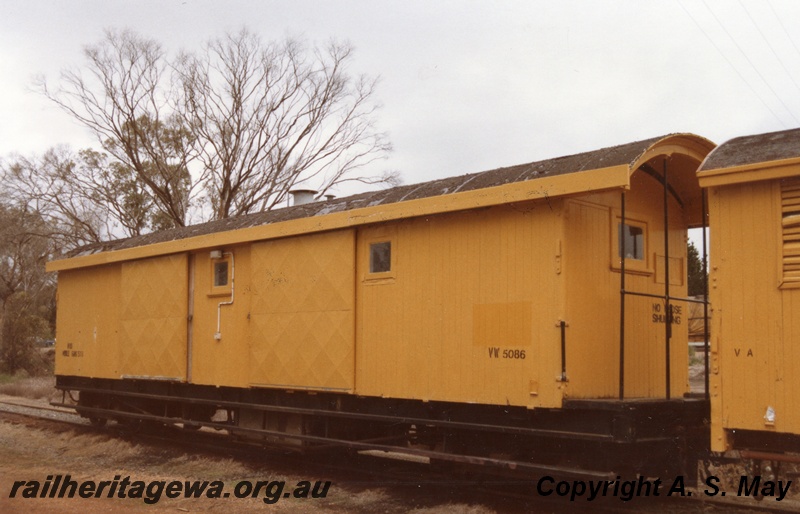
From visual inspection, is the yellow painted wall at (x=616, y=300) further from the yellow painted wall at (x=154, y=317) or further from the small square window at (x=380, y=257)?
the yellow painted wall at (x=154, y=317)

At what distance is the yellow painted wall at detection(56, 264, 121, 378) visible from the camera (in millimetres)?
13695

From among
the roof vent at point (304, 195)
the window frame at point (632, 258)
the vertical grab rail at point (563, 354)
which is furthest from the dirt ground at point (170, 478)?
the roof vent at point (304, 195)

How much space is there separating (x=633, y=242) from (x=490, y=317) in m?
1.91

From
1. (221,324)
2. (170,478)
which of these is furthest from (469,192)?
(170,478)

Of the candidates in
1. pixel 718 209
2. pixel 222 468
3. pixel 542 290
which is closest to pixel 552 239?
pixel 542 290

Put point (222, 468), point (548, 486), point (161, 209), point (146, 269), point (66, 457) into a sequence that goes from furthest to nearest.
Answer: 1. point (161, 209)
2. point (146, 269)
3. point (66, 457)
4. point (222, 468)
5. point (548, 486)

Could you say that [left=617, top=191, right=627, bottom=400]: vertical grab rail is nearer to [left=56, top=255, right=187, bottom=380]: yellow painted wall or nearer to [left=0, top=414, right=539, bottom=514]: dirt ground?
[left=0, top=414, right=539, bottom=514]: dirt ground

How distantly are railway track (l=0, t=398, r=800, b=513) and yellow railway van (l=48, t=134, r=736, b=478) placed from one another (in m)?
0.43

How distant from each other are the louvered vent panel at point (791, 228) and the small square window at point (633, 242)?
2.09m

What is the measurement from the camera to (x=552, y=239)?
721 centimetres

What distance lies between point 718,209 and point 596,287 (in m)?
1.54

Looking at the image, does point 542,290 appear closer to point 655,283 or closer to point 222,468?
point 655,283

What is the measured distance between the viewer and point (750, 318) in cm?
613

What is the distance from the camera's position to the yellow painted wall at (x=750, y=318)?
232 inches
